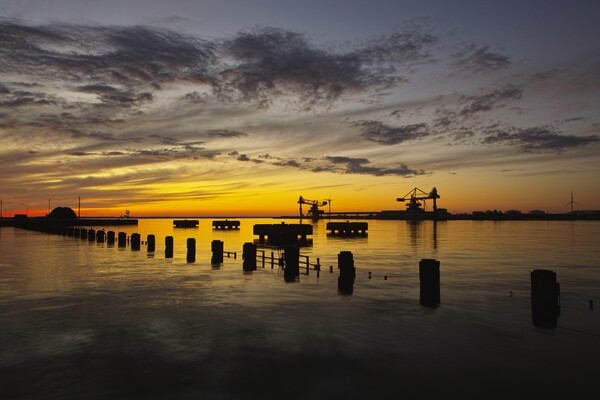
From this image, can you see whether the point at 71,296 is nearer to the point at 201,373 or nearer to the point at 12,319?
the point at 12,319

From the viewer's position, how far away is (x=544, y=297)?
16109 mm

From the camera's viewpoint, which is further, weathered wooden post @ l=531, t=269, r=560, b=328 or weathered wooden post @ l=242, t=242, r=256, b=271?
weathered wooden post @ l=242, t=242, r=256, b=271

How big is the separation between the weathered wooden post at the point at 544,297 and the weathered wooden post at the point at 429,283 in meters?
3.74

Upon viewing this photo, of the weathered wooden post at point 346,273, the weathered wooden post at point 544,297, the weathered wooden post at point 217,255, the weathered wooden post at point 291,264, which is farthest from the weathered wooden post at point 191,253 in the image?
the weathered wooden post at point 544,297

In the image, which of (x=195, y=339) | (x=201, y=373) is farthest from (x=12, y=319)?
(x=201, y=373)

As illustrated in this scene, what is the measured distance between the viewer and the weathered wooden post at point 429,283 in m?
18.5

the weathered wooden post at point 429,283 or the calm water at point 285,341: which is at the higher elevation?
the weathered wooden post at point 429,283

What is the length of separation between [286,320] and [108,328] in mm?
6342

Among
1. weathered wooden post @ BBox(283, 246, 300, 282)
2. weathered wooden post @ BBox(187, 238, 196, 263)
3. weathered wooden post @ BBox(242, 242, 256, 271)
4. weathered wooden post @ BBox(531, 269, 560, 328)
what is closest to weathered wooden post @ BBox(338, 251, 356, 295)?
weathered wooden post @ BBox(283, 246, 300, 282)

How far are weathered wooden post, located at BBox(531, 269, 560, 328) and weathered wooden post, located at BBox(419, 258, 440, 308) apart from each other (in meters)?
3.74

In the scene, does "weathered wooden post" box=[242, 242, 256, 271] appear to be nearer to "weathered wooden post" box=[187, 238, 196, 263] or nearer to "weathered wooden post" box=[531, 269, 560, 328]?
"weathered wooden post" box=[187, 238, 196, 263]

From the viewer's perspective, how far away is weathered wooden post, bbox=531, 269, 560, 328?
15.9 m

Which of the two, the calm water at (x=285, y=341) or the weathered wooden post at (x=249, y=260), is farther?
the weathered wooden post at (x=249, y=260)

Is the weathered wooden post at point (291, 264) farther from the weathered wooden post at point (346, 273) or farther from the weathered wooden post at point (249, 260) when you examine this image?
the weathered wooden post at point (249, 260)
